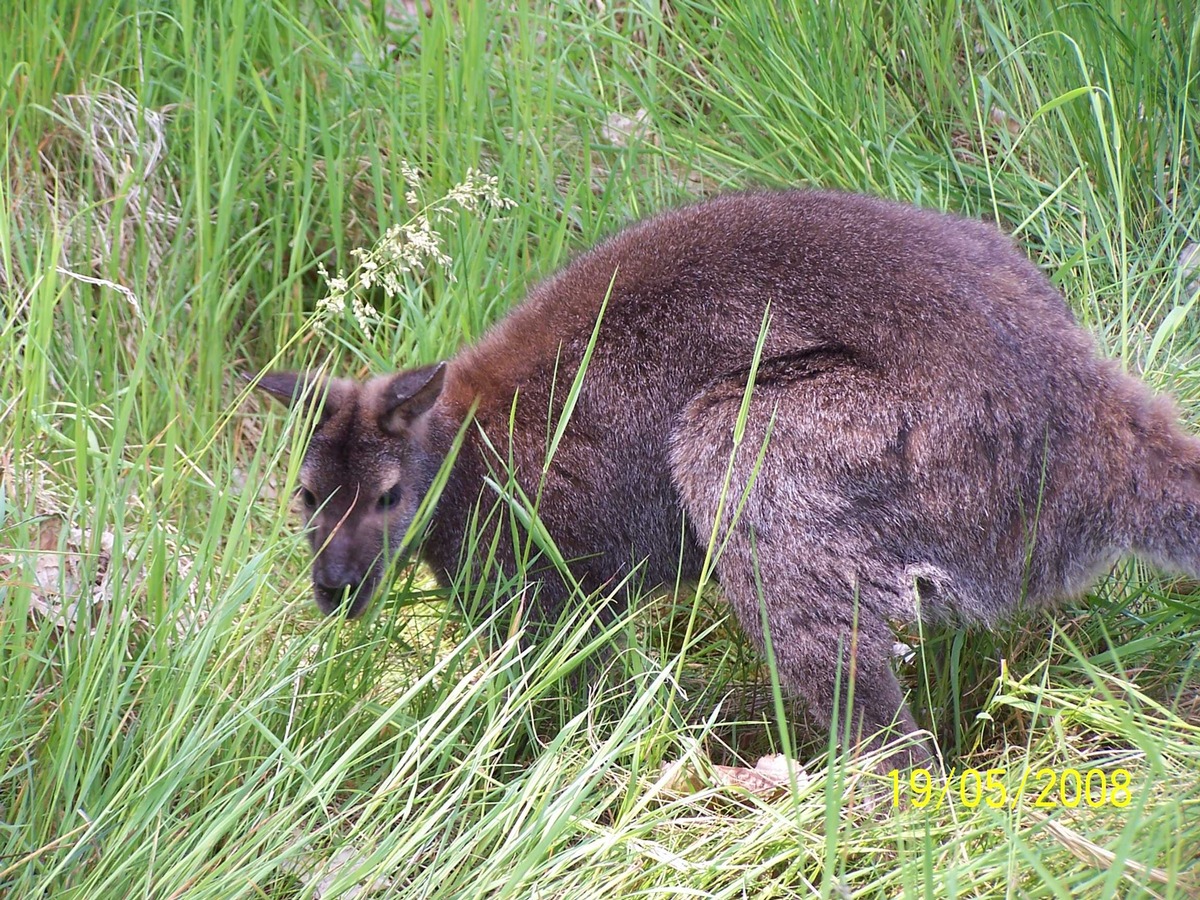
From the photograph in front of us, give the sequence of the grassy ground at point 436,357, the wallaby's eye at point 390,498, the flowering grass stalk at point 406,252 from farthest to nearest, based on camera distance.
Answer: the wallaby's eye at point 390,498, the flowering grass stalk at point 406,252, the grassy ground at point 436,357

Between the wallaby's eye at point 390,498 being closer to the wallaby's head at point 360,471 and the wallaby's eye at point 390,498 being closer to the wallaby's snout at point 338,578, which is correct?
the wallaby's head at point 360,471

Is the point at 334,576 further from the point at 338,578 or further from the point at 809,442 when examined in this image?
the point at 809,442

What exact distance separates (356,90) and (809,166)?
1.71 metres

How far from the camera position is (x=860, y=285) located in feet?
12.0

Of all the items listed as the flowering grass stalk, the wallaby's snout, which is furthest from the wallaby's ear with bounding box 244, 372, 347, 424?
the wallaby's snout

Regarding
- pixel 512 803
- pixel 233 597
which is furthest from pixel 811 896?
pixel 233 597

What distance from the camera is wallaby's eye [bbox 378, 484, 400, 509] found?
153 inches

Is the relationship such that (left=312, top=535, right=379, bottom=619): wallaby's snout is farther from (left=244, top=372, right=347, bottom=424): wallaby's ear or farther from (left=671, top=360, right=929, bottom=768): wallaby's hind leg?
(left=671, top=360, right=929, bottom=768): wallaby's hind leg

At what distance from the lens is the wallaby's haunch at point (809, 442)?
3.44m

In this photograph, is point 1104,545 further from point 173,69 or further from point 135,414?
point 173,69

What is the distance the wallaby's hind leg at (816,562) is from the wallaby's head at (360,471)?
901 mm
